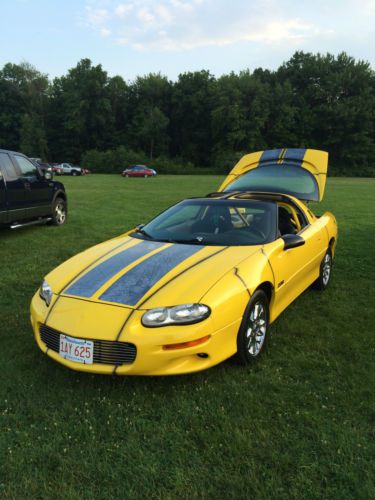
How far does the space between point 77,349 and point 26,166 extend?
22.3ft

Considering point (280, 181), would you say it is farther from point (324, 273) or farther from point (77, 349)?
point (77, 349)

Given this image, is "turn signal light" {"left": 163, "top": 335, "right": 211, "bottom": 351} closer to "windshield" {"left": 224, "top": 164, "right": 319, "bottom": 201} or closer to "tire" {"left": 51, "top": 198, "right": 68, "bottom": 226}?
"windshield" {"left": 224, "top": 164, "right": 319, "bottom": 201}

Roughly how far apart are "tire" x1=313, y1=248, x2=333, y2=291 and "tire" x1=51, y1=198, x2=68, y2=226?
259 inches

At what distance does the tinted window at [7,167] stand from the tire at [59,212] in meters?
1.63

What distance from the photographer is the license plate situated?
110 inches

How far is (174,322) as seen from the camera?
2830 millimetres

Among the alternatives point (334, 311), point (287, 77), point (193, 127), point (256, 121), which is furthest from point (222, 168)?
point (334, 311)

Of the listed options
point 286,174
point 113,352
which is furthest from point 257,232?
point 286,174

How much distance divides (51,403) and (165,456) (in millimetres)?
957

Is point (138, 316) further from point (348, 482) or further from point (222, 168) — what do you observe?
point (222, 168)

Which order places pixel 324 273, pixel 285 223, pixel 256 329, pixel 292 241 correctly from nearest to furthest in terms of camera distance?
pixel 256 329 < pixel 292 241 < pixel 285 223 < pixel 324 273

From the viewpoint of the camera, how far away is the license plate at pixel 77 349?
2.80 m

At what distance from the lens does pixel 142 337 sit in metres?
2.75

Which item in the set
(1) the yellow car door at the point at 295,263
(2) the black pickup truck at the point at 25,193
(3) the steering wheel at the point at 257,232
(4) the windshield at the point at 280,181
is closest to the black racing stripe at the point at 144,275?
(3) the steering wheel at the point at 257,232
